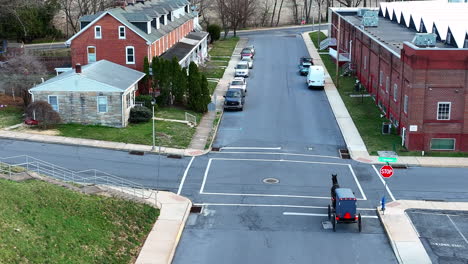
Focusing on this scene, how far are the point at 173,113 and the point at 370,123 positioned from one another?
51.6 ft

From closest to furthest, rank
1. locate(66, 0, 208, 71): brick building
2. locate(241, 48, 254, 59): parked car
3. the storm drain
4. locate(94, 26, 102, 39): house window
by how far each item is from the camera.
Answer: the storm drain → locate(66, 0, 208, 71): brick building → locate(94, 26, 102, 39): house window → locate(241, 48, 254, 59): parked car

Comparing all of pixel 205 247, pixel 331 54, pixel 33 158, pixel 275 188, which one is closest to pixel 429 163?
pixel 275 188

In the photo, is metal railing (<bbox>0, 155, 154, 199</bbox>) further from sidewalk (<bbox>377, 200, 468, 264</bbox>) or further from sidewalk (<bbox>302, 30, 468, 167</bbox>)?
sidewalk (<bbox>302, 30, 468, 167</bbox>)

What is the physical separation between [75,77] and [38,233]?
76.6ft

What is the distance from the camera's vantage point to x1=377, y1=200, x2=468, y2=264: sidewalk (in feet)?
86.6

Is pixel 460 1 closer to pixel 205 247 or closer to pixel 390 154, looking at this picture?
pixel 390 154

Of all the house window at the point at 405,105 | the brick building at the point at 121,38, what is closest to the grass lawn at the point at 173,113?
the brick building at the point at 121,38

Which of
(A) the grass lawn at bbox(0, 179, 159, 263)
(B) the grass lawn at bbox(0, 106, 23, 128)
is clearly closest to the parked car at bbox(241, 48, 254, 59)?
(B) the grass lawn at bbox(0, 106, 23, 128)

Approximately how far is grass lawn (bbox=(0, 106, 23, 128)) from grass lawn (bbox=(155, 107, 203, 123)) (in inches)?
412

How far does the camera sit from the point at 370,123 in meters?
49.5

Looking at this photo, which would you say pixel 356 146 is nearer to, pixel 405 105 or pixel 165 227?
pixel 405 105

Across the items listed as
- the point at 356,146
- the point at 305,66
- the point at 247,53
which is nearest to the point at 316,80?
the point at 305,66

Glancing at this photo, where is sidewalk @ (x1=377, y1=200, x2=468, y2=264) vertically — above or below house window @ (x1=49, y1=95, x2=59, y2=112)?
below

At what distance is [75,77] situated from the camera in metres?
45.5
